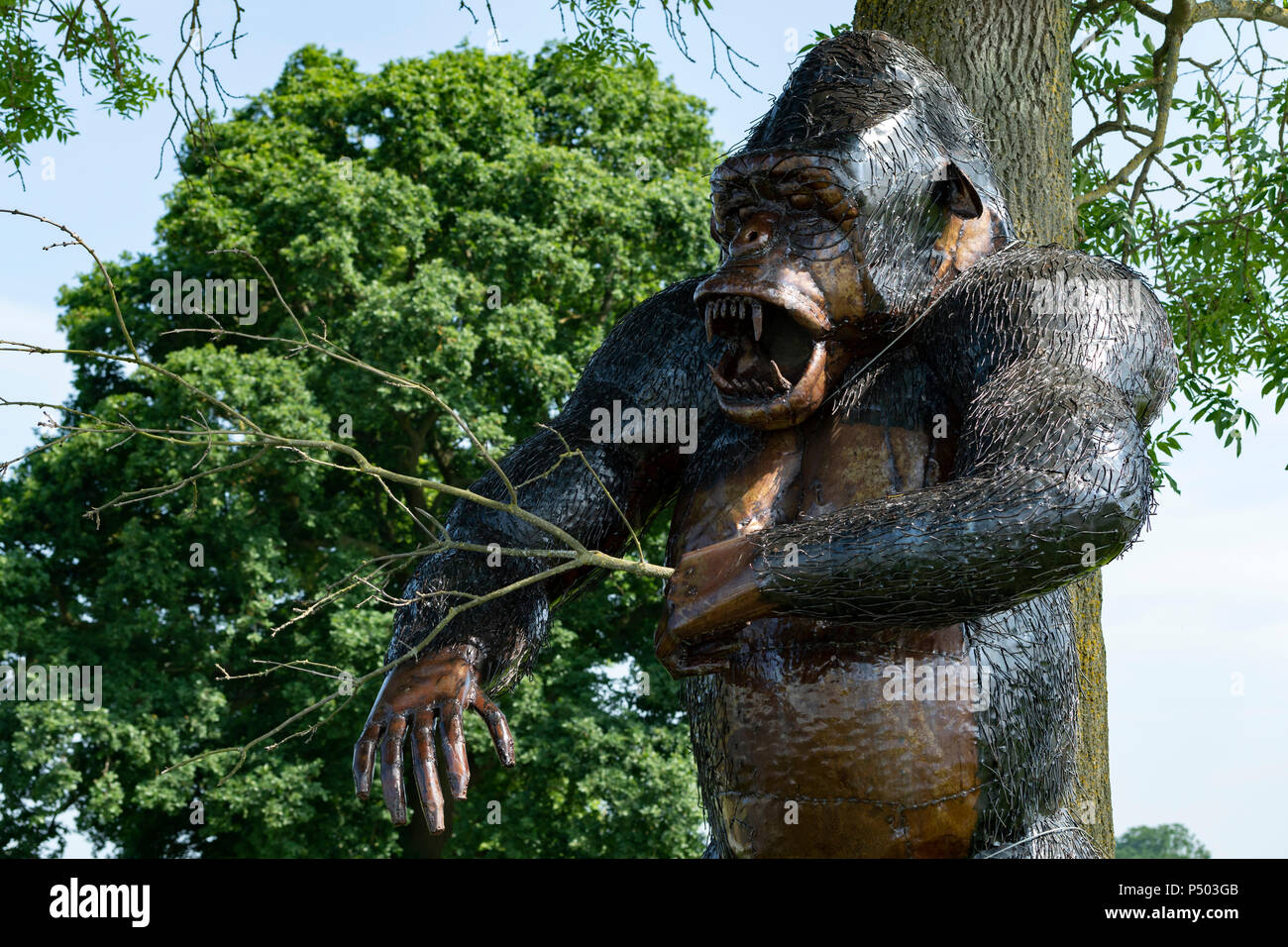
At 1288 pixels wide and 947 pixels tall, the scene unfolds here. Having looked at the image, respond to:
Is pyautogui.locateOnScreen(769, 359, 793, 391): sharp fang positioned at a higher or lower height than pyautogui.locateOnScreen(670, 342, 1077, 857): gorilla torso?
higher

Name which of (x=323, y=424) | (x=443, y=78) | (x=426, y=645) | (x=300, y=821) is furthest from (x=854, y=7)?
(x=443, y=78)

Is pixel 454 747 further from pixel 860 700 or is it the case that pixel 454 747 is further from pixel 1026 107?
pixel 1026 107

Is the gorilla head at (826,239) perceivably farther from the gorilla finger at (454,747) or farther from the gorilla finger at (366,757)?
the gorilla finger at (366,757)

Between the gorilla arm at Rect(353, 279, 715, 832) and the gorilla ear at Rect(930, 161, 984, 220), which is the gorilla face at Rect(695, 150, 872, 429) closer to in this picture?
the gorilla ear at Rect(930, 161, 984, 220)

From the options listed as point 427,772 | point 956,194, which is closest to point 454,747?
point 427,772

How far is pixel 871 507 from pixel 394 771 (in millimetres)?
993

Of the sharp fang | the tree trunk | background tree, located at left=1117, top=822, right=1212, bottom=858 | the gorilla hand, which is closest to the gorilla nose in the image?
the sharp fang

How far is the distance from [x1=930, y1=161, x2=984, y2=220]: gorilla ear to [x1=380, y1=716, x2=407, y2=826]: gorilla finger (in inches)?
55.7

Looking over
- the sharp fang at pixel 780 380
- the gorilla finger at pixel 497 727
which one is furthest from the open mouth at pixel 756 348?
the gorilla finger at pixel 497 727

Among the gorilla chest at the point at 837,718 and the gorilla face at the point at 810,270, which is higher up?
the gorilla face at the point at 810,270

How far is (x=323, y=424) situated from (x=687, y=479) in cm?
1090

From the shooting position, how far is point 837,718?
2445 millimetres

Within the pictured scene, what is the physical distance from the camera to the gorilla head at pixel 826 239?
2584 millimetres

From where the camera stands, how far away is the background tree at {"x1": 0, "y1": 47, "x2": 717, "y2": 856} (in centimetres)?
1312
